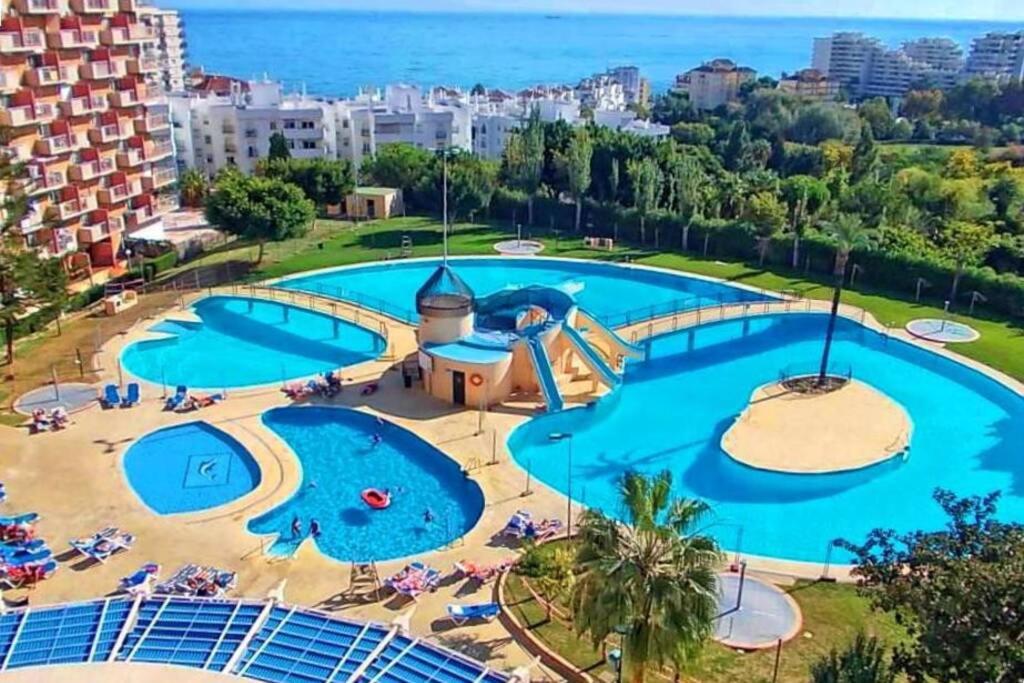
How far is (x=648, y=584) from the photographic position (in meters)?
15.4

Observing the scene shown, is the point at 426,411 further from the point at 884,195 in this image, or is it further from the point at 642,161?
the point at 884,195

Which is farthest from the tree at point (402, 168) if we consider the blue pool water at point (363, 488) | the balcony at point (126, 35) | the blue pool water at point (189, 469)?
the blue pool water at point (189, 469)

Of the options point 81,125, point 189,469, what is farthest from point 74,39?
point 189,469

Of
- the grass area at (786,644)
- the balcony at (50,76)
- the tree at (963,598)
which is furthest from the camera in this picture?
the balcony at (50,76)

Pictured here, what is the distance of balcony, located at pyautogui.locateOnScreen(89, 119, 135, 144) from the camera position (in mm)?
51719

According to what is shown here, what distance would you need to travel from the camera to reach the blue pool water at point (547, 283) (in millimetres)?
48969

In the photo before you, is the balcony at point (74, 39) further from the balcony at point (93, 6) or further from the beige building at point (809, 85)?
the beige building at point (809, 85)

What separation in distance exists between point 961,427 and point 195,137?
73557 millimetres

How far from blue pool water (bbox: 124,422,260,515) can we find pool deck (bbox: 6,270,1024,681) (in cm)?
43

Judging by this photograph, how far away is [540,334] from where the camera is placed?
119 ft

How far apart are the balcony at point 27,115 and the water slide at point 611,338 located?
104 ft

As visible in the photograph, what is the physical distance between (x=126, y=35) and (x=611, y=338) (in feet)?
122

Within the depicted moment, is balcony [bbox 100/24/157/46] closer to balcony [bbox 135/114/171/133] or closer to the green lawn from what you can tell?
balcony [bbox 135/114/171/133]

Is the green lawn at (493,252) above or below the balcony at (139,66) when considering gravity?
below
